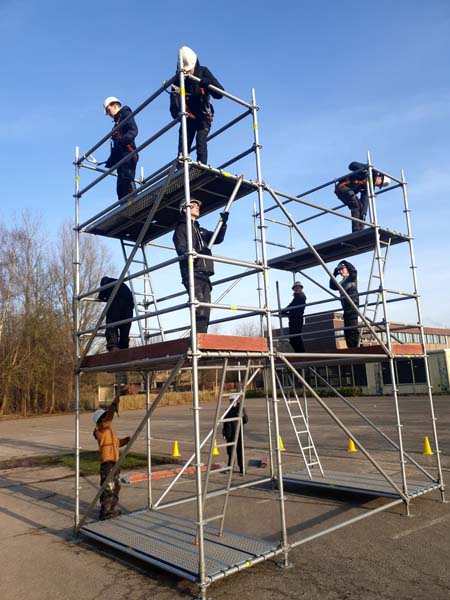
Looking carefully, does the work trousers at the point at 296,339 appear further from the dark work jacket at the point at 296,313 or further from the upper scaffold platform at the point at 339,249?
the upper scaffold platform at the point at 339,249

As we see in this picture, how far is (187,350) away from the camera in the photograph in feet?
16.2

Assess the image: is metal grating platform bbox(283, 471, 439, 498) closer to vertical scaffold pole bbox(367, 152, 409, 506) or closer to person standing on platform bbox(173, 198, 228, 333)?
vertical scaffold pole bbox(367, 152, 409, 506)

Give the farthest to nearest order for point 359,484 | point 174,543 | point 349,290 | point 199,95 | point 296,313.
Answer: point 296,313 → point 349,290 → point 359,484 → point 199,95 → point 174,543

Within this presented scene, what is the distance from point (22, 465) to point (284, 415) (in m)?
13.5

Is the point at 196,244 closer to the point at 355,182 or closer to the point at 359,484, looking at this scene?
the point at 355,182

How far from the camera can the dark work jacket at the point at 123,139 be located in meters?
7.07

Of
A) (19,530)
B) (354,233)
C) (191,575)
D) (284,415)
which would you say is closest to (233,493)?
(19,530)

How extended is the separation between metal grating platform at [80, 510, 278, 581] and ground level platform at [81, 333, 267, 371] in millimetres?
2029

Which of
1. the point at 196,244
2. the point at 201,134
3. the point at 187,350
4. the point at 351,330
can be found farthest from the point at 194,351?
the point at 351,330

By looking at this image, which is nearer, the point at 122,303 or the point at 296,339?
the point at 122,303

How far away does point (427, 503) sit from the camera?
7.59 meters

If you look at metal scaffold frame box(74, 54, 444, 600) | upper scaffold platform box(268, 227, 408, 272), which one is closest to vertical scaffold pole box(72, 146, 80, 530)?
metal scaffold frame box(74, 54, 444, 600)

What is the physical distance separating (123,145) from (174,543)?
5436mm

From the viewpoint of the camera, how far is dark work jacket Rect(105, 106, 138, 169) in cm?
707
